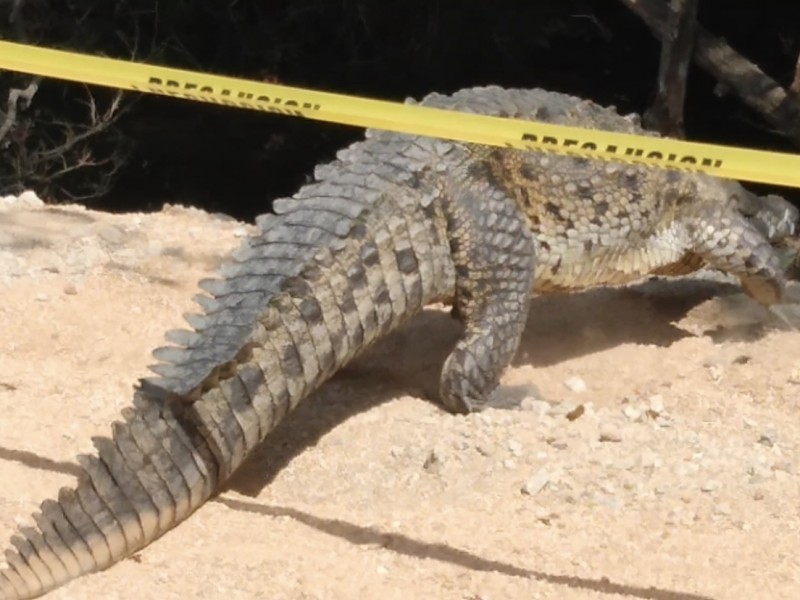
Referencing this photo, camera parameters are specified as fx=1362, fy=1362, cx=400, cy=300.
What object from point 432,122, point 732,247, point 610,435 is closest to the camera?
point 432,122

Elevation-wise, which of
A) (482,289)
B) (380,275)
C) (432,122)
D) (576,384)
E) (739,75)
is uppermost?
(432,122)

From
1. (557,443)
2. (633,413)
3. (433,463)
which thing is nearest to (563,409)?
(633,413)

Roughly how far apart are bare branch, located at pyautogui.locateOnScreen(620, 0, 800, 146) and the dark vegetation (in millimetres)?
1403

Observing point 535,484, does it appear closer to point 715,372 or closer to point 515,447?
point 515,447

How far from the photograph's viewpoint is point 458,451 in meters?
4.45

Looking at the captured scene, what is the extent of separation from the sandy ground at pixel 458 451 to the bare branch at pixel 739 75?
1395 millimetres

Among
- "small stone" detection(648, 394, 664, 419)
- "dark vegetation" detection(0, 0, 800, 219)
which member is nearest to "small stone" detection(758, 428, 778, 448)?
"small stone" detection(648, 394, 664, 419)

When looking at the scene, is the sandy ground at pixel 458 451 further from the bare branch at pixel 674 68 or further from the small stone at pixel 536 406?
the bare branch at pixel 674 68

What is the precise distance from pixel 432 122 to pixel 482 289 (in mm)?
1339

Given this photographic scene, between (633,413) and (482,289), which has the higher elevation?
(482,289)

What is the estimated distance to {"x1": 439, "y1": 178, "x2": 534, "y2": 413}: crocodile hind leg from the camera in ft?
16.0

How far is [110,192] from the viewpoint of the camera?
985 centimetres

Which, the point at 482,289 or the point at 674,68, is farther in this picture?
the point at 674,68

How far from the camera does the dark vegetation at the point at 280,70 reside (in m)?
9.00
